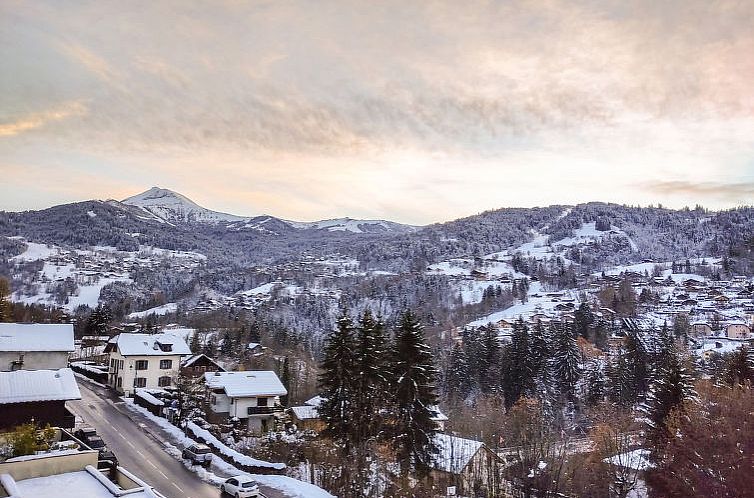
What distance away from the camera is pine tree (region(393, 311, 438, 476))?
91.9 feet

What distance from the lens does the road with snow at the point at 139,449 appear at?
84.6ft

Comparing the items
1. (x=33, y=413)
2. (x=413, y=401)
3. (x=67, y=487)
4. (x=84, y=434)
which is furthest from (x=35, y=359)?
(x=413, y=401)

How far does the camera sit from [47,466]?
16.7m

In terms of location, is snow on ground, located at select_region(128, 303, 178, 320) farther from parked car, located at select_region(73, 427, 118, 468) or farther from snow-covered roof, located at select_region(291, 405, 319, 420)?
parked car, located at select_region(73, 427, 118, 468)

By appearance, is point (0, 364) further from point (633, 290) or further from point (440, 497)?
point (633, 290)

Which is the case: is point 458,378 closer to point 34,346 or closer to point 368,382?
point 368,382

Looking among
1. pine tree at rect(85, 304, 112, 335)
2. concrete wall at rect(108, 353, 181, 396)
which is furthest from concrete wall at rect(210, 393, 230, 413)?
pine tree at rect(85, 304, 112, 335)

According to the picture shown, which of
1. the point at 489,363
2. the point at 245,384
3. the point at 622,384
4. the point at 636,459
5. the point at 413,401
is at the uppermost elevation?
the point at 413,401

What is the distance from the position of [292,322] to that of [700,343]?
356 feet

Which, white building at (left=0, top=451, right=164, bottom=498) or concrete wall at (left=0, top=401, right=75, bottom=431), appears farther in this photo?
concrete wall at (left=0, top=401, right=75, bottom=431)

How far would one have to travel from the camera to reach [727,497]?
22.8 metres

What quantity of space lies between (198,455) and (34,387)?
928 cm

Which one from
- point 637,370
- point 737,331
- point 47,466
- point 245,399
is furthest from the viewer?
point 737,331

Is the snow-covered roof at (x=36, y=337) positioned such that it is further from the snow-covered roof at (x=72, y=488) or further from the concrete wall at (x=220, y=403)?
the snow-covered roof at (x=72, y=488)
